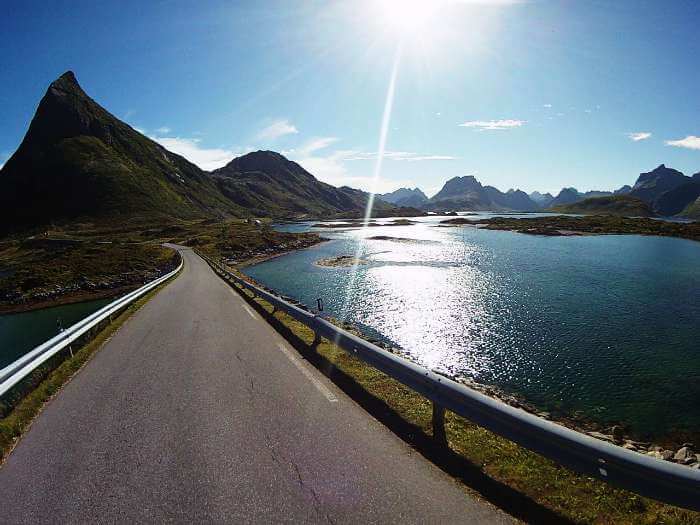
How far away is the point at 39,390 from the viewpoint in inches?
363

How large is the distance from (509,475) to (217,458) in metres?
4.59

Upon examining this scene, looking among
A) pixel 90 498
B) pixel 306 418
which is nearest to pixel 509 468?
pixel 306 418

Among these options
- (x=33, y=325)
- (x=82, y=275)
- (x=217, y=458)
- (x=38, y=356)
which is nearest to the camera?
(x=217, y=458)

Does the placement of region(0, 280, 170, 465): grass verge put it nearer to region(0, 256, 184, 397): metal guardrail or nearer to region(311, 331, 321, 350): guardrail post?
region(0, 256, 184, 397): metal guardrail

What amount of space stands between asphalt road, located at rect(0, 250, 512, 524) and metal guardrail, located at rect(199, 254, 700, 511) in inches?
43.4

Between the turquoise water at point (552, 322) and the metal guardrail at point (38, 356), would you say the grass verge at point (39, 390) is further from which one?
the turquoise water at point (552, 322)

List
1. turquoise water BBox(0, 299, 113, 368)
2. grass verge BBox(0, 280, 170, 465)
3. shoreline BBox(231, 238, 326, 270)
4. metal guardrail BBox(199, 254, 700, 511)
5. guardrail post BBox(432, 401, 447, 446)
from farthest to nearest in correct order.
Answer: shoreline BBox(231, 238, 326, 270)
turquoise water BBox(0, 299, 113, 368)
grass verge BBox(0, 280, 170, 465)
guardrail post BBox(432, 401, 447, 446)
metal guardrail BBox(199, 254, 700, 511)

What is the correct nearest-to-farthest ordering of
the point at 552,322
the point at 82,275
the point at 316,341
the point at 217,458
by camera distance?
the point at 217,458 → the point at 316,341 → the point at 552,322 → the point at 82,275

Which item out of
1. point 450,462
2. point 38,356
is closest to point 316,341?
point 450,462

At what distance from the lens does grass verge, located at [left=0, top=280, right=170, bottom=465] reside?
280 inches

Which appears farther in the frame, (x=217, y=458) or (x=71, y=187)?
(x=71, y=187)

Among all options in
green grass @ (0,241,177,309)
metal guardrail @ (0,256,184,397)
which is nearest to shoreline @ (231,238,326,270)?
green grass @ (0,241,177,309)

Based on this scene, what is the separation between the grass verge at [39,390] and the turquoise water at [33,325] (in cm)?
1343

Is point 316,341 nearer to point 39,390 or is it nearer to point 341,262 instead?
point 39,390
